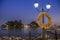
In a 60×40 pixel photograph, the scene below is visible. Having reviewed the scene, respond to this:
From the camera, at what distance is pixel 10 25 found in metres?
8.42

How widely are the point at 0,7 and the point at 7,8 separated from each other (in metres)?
0.25

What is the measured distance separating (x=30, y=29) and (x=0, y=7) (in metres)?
1.32

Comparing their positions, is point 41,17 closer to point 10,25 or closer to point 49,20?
point 49,20

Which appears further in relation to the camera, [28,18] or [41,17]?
[28,18]

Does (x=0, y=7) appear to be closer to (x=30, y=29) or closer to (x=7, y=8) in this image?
(x=7, y=8)

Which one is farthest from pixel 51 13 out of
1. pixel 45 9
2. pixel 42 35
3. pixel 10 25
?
pixel 10 25

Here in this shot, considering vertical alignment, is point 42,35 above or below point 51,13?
below

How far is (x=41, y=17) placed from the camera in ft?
26.7

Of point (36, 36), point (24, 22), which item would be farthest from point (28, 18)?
point (36, 36)

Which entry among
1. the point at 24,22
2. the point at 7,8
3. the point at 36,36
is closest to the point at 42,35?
the point at 36,36

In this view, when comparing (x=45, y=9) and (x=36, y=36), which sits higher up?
(x=45, y=9)

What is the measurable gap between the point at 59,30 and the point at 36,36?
0.84 m

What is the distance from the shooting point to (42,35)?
8.23 metres

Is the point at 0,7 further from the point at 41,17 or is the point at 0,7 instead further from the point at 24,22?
the point at 41,17
